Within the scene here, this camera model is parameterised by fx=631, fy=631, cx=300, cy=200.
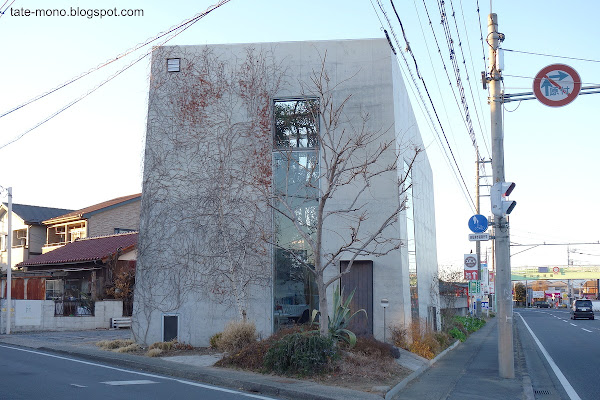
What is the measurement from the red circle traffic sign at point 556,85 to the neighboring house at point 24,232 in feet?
121

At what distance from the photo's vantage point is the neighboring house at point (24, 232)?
138ft

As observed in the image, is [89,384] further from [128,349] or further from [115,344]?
[115,344]

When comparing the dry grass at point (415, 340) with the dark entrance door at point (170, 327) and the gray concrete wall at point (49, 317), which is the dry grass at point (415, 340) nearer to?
the dark entrance door at point (170, 327)

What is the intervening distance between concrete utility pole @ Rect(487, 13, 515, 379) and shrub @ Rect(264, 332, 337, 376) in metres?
3.96

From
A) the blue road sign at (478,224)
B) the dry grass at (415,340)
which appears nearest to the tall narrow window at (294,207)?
the dry grass at (415,340)

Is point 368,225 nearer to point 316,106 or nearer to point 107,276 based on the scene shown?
point 316,106

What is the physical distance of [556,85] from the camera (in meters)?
13.5

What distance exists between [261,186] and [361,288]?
4135 millimetres

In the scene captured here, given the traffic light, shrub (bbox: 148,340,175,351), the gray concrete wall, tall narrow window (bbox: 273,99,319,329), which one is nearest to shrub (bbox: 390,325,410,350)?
tall narrow window (bbox: 273,99,319,329)

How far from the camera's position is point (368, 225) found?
18125mm

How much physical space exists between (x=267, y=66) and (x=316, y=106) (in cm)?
241

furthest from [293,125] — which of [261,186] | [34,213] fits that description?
[34,213]

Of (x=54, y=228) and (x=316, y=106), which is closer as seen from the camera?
(x=316, y=106)

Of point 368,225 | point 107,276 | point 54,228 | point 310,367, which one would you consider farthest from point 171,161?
point 54,228
